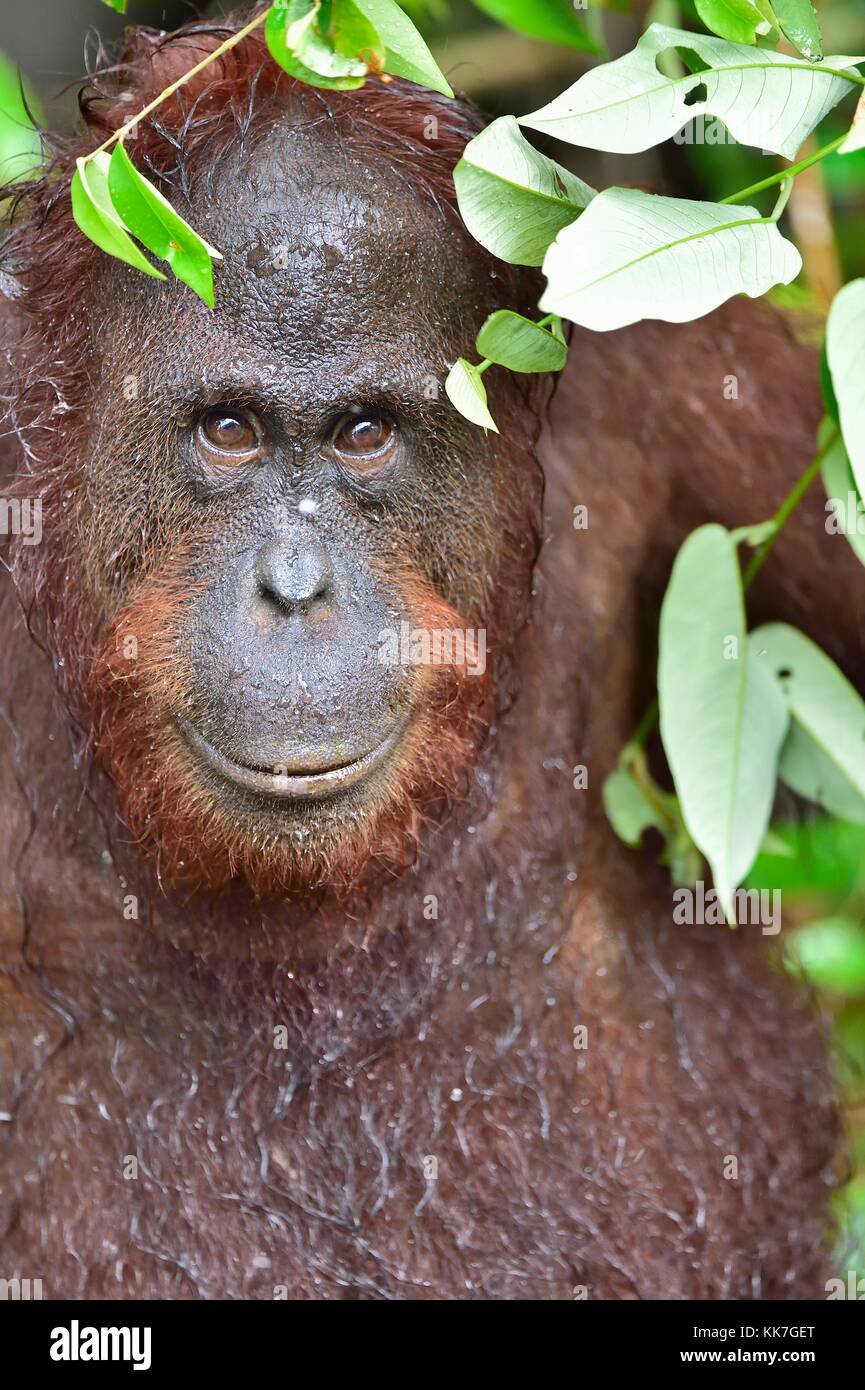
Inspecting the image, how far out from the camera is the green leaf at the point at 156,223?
6.41ft

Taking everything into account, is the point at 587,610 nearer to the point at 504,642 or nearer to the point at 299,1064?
the point at 504,642

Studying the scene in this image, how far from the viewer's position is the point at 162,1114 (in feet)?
9.11

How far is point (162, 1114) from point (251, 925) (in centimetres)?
38

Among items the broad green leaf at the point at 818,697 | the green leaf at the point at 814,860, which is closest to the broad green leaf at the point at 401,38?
the broad green leaf at the point at 818,697

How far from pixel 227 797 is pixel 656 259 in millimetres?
971

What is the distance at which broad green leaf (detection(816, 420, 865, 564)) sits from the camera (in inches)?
98.9

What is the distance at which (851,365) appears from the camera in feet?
7.11

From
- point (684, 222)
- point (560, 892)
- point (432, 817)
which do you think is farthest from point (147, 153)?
point (560, 892)

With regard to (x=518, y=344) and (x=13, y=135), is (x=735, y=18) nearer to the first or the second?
(x=518, y=344)

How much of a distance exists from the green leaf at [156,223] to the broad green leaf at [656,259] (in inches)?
17.1

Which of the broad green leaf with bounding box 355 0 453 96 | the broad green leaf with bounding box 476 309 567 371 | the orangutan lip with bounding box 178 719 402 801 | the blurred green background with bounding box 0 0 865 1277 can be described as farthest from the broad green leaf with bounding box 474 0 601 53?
the orangutan lip with bounding box 178 719 402 801

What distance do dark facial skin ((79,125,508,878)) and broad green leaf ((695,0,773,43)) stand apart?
0.52 metres

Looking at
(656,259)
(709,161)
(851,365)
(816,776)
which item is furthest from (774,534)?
(709,161)

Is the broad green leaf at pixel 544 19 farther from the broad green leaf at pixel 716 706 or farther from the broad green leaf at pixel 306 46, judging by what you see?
the broad green leaf at pixel 306 46
